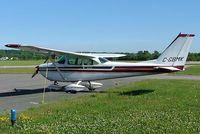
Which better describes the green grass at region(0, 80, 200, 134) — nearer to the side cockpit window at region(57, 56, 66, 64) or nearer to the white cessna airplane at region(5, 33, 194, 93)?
the white cessna airplane at region(5, 33, 194, 93)

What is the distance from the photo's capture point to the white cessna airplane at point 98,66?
64.2ft

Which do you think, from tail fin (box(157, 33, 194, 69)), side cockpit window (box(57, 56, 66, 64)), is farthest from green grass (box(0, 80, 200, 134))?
side cockpit window (box(57, 56, 66, 64))

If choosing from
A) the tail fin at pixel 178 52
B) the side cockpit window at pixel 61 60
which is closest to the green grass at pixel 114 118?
the tail fin at pixel 178 52

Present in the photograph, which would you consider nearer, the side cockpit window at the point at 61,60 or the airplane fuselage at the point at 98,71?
the airplane fuselage at the point at 98,71

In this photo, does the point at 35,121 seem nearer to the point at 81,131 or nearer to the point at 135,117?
the point at 81,131

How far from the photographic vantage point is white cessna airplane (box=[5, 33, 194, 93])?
19.6m

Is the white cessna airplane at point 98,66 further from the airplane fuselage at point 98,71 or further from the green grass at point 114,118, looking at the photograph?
the green grass at point 114,118

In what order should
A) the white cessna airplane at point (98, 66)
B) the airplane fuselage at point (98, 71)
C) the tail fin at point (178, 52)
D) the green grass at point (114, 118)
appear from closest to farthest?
the green grass at point (114, 118), the tail fin at point (178, 52), the white cessna airplane at point (98, 66), the airplane fuselage at point (98, 71)

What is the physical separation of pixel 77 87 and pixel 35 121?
9.76 metres

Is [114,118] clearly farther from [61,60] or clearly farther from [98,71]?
[61,60]

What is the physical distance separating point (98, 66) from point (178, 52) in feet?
14.6

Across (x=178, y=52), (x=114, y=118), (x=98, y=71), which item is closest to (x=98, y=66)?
(x=98, y=71)

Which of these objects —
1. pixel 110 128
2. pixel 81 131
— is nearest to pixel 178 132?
pixel 110 128

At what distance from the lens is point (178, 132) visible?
28.4ft
